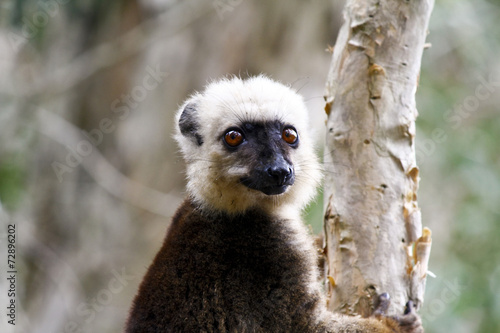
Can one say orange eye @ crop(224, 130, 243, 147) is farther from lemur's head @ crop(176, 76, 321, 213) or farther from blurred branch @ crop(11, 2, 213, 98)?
blurred branch @ crop(11, 2, 213, 98)

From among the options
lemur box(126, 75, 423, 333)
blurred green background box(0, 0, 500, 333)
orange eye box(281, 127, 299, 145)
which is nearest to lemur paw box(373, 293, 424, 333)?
lemur box(126, 75, 423, 333)

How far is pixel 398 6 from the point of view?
176 inches

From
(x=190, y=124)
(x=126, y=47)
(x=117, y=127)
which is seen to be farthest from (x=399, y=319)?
(x=126, y=47)

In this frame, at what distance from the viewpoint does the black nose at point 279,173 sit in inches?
169

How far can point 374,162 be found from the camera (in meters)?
4.42

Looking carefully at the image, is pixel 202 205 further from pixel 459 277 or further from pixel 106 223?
pixel 459 277

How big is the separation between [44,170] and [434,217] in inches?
353

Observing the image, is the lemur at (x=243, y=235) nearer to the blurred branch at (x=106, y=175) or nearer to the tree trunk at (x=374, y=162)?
the tree trunk at (x=374, y=162)

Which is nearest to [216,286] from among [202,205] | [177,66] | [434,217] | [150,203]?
[202,205]

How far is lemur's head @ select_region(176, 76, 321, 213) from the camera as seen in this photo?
447 cm

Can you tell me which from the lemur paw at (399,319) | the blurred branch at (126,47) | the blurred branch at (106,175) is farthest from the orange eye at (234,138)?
the blurred branch at (126,47)

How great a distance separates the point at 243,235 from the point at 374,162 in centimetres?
121

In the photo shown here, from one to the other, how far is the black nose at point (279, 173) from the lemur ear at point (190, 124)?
96 centimetres

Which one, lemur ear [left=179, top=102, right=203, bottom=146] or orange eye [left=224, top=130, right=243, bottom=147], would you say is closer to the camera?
orange eye [left=224, top=130, right=243, bottom=147]
